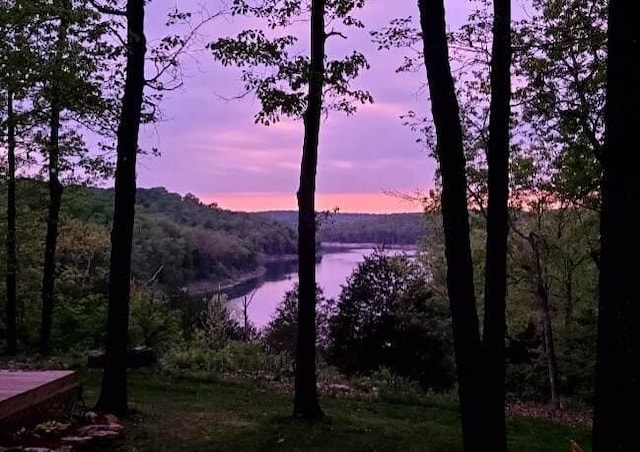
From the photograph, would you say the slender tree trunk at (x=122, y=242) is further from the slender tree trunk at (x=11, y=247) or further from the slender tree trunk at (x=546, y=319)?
the slender tree trunk at (x=546, y=319)

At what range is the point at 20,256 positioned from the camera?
16.4 meters

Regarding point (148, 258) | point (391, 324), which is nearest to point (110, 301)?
point (391, 324)

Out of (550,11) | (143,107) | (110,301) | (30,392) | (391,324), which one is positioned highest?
(550,11)

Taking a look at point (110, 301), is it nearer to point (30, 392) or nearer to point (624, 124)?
point (30, 392)

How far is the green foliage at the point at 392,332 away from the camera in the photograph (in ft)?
66.8

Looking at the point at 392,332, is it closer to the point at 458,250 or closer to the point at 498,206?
the point at 498,206

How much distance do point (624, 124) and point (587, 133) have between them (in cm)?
790

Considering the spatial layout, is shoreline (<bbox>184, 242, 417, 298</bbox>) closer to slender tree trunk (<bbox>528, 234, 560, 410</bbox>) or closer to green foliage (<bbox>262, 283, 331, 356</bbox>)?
green foliage (<bbox>262, 283, 331, 356</bbox>)

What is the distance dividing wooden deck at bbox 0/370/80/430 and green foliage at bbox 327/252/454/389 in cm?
1483

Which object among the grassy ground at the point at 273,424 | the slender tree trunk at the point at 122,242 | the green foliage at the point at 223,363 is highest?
the slender tree trunk at the point at 122,242

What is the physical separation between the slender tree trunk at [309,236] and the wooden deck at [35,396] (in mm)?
2491

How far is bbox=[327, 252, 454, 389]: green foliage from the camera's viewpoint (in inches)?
802

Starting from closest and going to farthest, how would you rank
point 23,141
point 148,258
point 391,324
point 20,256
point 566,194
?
point 566,194 → point 23,141 → point 20,256 → point 391,324 → point 148,258

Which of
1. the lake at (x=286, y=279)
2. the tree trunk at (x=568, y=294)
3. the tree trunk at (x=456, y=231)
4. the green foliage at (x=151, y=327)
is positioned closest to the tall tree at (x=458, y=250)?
the tree trunk at (x=456, y=231)
